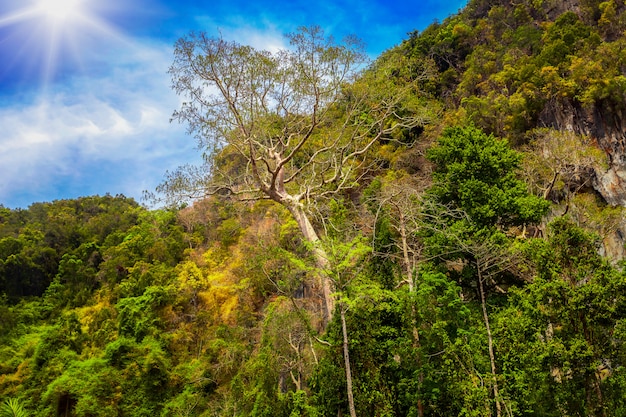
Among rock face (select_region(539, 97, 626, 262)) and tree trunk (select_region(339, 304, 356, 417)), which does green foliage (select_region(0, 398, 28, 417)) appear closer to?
tree trunk (select_region(339, 304, 356, 417))

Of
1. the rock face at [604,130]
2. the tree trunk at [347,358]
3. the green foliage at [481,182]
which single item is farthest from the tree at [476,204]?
the rock face at [604,130]

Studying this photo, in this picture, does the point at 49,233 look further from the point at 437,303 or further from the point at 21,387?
the point at 437,303

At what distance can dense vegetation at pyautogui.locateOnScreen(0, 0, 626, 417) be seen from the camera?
581 centimetres

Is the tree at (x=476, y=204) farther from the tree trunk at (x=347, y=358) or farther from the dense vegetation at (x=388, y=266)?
the tree trunk at (x=347, y=358)

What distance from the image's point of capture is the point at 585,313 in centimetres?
568

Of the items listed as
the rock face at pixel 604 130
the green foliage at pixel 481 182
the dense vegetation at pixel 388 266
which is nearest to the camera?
the dense vegetation at pixel 388 266

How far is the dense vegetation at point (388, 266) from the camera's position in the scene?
581 cm

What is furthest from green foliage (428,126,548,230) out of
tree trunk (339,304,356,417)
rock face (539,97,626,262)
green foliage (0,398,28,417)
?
green foliage (0,398,28,417)

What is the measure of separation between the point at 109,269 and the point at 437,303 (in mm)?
20055

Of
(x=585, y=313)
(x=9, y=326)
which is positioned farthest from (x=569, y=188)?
(x=9, y=326)

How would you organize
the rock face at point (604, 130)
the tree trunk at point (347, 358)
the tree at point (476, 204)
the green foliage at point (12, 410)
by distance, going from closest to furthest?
the tree trunk at point (347, 358) → the tree at point (476, 204) → the green foliage at point (12, 410) → the rock face at point (604, 130)

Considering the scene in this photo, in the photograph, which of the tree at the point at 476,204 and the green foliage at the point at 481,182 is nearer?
the tree at the point at 476,204

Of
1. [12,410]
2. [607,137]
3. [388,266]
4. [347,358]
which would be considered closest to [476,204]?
[388,266]

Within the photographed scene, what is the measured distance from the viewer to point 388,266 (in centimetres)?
780
